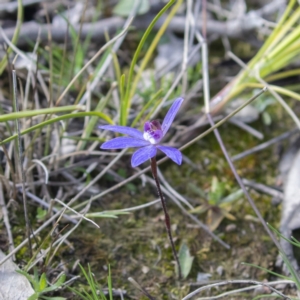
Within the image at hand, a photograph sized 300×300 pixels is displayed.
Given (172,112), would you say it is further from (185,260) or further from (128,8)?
(128,8)

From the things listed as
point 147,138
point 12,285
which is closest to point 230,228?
point 147,138

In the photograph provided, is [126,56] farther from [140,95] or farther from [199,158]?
[199,158]

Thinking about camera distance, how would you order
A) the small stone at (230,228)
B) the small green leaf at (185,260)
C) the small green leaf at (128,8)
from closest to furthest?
the small green leaf at (185,260), the small stone at (230,228), the small green leaf at (128,8)

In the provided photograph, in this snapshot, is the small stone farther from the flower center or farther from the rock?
the rock

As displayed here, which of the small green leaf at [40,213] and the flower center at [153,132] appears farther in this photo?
the small green leaf at [40,213]

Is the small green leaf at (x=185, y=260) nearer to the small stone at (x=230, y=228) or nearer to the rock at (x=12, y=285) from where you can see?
the small stone at (x=230, y=228)

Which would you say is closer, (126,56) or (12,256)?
(12,256)

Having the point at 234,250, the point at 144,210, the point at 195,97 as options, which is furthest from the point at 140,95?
the point at 234,250

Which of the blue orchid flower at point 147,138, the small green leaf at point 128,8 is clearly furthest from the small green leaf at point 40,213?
the small green leaf at point 128,8
